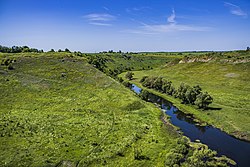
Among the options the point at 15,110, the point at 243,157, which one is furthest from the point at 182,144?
the point at 15,110

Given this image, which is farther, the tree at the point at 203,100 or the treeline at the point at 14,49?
the treeline at the point at 14,49

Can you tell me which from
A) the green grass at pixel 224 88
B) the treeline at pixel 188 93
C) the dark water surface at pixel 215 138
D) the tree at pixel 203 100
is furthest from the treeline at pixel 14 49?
the tree at pixel 203 100

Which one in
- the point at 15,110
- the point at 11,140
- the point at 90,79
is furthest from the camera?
the point at 90,79

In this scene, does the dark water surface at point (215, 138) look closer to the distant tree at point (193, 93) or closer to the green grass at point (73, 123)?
the green grass at point (73, 123)

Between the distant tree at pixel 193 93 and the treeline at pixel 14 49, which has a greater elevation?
the treeline at pixel 14 49

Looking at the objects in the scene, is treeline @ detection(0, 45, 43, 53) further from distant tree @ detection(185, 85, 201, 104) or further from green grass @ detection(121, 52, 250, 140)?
distant tree @ detection(185, 85, 201, 104)

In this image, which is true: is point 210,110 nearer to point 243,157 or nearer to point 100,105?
point 243,157

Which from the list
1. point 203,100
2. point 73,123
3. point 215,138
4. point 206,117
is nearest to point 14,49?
point 73,123
